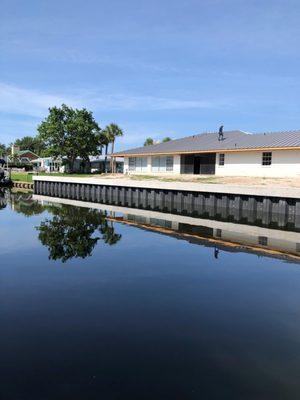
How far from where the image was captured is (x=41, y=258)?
13.0 metres

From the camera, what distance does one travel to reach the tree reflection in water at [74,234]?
14.1 metres

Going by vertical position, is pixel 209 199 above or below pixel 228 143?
below

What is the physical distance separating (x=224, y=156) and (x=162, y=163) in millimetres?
8700

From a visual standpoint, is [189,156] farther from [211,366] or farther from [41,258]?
[211,366]

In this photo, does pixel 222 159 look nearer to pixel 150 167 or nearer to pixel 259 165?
pixel 259 165

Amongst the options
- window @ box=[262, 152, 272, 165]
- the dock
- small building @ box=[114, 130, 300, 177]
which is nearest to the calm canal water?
the dock

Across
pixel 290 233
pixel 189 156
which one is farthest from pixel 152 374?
pixel 189 156

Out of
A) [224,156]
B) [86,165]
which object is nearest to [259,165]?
[224,156]

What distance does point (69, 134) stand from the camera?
2598 inches

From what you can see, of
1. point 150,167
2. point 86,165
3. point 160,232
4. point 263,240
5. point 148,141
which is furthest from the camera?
point 148,141

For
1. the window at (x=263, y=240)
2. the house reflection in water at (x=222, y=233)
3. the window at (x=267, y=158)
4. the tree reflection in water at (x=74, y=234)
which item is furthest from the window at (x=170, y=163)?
the window at (x=263, y=240)

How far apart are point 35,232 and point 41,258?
222 inches

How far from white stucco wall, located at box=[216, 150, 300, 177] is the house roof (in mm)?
750

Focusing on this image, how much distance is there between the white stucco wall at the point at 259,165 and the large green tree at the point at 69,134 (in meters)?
31.0
